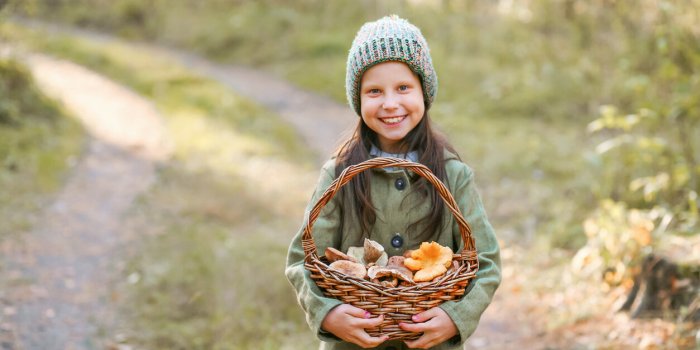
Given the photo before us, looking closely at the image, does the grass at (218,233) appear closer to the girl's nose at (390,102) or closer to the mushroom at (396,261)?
the mushroom at (396,261)

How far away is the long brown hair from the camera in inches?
95.7

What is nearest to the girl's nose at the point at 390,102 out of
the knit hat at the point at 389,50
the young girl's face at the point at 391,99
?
the young girl's face at the point at 391,99

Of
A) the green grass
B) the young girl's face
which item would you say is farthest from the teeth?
the green grass

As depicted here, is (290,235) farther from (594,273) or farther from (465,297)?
(465,297)

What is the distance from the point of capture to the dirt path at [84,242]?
4406mm

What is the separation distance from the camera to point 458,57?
12.1m

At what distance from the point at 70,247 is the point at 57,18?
16.4 metres

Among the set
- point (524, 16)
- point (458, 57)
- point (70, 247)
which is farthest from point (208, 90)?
point (70, 247)

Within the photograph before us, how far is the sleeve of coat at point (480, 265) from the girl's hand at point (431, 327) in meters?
0.02

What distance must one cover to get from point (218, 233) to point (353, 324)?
3.94 meters

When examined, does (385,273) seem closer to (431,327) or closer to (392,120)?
(431,327)

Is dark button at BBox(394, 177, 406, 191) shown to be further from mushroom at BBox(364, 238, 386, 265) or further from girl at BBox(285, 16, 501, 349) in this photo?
mushroom at BBox(364, 238, 386, 265)

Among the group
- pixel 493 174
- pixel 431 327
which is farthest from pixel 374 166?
pixel 493 174

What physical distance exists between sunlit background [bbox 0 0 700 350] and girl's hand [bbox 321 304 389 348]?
204 centimetres
